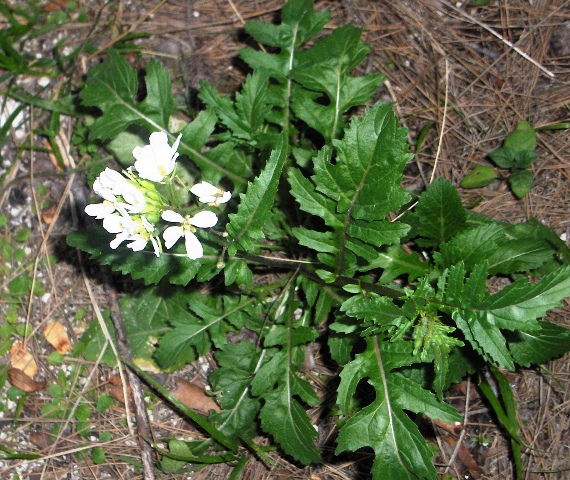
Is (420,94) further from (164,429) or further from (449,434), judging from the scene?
(164,429)

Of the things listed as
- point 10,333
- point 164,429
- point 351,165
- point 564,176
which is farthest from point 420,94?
point 10,333

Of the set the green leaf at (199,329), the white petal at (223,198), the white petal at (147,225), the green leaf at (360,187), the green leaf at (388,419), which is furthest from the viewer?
the green leaf at (199,329)

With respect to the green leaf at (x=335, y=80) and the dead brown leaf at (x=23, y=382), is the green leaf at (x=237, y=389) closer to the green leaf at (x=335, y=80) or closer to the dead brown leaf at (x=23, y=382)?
the dead brown leaf at (x=23, y=382)

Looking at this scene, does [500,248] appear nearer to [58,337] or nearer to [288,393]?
[288,393]

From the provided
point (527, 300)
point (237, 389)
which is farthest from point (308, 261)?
point (527, 300)

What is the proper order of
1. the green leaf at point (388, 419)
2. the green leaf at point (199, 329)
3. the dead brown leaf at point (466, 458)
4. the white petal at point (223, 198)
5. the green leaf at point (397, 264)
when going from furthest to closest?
1. the green leaf at point (199, 329)
2. the dead brown leaf at point (466, 458)
3. the green leaf at point (397, 264)
4. the green leaf at point (388, 419)
5. the white petal at point (223, 198)

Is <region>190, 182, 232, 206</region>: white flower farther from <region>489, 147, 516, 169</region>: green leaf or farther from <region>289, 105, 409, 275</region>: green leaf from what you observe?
<region>489, 147, 516, 169</region>: green leaf

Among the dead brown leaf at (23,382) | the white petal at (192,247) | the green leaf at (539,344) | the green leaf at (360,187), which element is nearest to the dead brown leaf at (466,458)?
the green leaf at (539,344)
